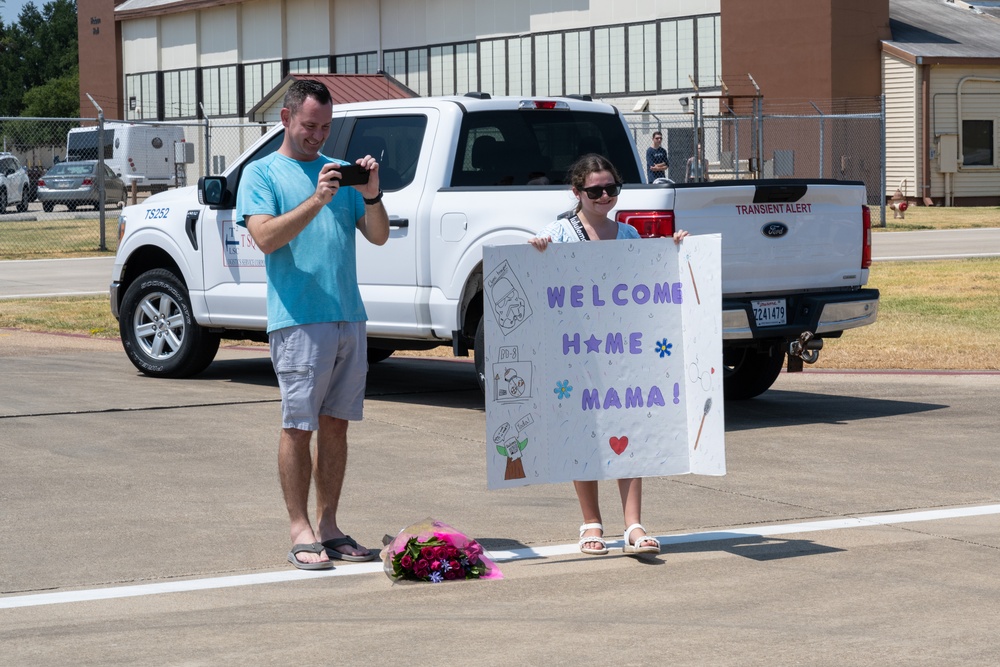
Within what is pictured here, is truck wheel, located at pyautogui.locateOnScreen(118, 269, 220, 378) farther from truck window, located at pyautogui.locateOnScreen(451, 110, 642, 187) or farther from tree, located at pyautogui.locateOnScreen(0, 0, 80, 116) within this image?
tree, located at pyautogui.locateOnScreen(0, 0, 80, 116)

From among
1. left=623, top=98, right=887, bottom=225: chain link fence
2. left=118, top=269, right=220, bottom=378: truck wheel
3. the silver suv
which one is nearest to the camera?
left=118, top=269, right=220, bottom=378: truck wheel

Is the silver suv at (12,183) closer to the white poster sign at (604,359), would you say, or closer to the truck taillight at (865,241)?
the truck taillight at (865,241)

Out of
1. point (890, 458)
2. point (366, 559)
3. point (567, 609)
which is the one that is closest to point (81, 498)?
point (366, 559)

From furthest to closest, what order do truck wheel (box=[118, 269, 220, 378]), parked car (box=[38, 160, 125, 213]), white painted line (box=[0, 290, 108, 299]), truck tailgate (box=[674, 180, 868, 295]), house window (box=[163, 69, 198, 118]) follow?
house window (box=[163, 69, 198, 118]) < parked car (box=[38, 160, 125, 213]) < white painted line (box=[0, 290, 108, 299]) < truck wheel (box=[118, 269, 220, 378]) < truck tailgate (box=[674, 180, 868, 295])

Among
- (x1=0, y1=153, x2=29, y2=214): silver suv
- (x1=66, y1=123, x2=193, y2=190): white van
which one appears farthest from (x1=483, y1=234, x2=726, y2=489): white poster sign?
(x1=66, y1=123, x2=193, y2=190): white van

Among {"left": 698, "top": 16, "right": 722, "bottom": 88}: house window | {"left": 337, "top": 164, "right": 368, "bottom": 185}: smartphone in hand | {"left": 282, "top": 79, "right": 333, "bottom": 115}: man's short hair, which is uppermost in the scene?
{"left": 698, "top": 16, "right": 722, "bottom": 88}: house window

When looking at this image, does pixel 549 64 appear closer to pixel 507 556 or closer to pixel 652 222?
pixel 652 222

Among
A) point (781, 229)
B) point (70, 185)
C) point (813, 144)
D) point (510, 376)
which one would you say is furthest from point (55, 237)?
point (510, 376)

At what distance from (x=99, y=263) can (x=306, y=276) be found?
20.4 meters

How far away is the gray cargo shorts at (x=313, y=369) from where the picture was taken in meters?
6.22

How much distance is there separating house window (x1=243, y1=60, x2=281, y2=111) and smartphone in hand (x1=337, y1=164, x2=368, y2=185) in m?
53.8

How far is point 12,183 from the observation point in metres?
41.3

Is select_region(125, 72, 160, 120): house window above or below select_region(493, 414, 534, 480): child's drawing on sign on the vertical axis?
above

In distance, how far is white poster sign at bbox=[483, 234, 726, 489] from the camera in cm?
656
